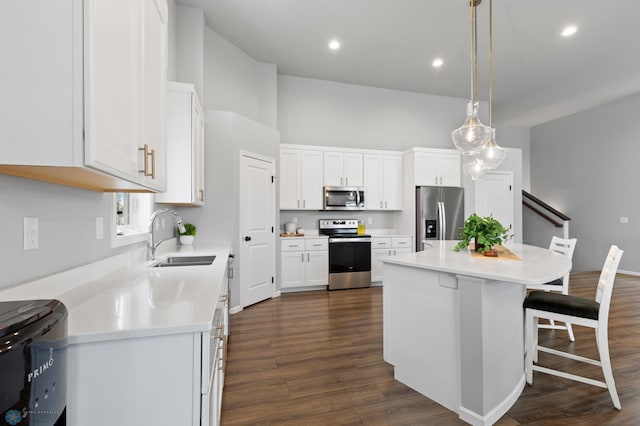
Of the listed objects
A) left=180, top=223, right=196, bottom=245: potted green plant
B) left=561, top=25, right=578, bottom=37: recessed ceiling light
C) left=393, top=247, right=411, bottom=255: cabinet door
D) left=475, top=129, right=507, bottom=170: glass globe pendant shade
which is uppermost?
left=561, top=25, right=578, bottom=37: recessed ceiling light

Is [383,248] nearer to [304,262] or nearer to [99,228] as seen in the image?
[304,262]

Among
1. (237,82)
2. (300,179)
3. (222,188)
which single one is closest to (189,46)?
(237,82)

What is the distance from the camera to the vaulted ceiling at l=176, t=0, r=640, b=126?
11.8 feet

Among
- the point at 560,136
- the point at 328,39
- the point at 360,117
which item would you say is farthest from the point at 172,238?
the point at 560,136

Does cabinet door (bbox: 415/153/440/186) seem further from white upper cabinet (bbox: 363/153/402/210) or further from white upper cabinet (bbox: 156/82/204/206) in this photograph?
white upper cabinet (bbox: 156/82/204/206)

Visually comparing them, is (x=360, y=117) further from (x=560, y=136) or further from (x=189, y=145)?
(x=560, y=136)

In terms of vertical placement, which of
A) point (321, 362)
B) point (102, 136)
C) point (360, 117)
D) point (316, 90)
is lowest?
point (321, 362)

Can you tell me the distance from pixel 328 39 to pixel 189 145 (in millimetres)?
2645

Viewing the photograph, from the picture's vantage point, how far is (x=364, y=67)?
5051mm

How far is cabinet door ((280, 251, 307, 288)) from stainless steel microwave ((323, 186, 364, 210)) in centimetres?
96

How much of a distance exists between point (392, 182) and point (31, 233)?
16.5 ft

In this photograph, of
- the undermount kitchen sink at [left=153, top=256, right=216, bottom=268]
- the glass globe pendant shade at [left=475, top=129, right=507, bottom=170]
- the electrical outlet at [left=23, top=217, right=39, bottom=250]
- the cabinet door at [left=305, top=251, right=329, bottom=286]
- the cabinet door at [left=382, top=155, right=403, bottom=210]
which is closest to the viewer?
the electrical outlet at [left=23, top=217, right=39, bottom=250]

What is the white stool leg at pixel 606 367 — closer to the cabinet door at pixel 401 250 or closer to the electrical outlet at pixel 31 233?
the electrical outlet at pixel 31 233

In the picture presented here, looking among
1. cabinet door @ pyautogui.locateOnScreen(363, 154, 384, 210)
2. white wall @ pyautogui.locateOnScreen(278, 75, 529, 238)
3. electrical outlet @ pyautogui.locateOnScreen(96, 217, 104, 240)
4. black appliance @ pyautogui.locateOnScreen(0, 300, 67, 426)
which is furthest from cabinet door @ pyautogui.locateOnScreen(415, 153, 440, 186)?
black appliance @ pyautogui.locateOnScreen(0, 300, 67, 426)
